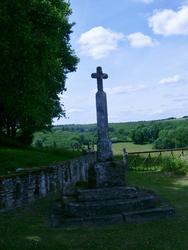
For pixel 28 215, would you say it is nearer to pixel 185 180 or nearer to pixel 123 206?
pixel 123 206

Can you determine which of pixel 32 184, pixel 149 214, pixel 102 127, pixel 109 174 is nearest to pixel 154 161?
pixel 32 184

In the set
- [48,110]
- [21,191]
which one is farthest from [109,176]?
[48,110]

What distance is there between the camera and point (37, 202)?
1459 centimetres

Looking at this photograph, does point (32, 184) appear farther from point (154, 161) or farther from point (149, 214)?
point (154, 161)

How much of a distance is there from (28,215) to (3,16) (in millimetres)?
8304

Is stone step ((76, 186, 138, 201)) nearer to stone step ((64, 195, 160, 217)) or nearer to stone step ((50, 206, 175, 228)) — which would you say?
stone step ((64, 195, 160, 217))

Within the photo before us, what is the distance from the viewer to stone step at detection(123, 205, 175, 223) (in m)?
11.2

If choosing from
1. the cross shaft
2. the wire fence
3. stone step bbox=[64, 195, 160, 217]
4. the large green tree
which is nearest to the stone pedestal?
stone step bbox=[64, 195, 160, 217]

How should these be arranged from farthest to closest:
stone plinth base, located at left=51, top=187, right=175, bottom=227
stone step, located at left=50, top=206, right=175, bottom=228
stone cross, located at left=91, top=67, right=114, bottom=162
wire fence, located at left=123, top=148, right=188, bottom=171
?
1. wire fence, located at left=123, top=148, right=188, bottom=171
2. stone cross, located at left=91, top=67, right=114, bottom=162
3. stone plinth base, located at left=51, top=187, right=175, bottom=227
4. stone step, located at left=50, top=206, right=175, bottom=228

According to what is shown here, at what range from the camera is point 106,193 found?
12.3 m

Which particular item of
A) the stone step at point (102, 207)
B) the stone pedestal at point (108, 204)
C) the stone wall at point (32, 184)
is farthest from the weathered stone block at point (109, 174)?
the stone wall at point (32, 184)

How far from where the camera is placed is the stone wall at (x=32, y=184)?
12992 mm

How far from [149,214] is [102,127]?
132 inches

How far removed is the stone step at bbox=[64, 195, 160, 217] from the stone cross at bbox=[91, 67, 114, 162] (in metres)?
1.85
